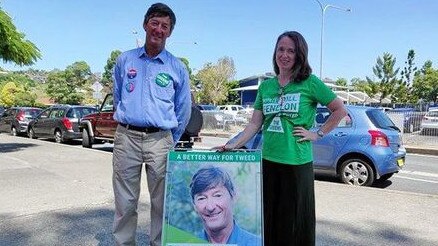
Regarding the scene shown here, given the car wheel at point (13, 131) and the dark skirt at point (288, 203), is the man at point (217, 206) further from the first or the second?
the car wheel at point (13, 131)

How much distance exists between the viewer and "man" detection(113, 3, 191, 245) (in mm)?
3484

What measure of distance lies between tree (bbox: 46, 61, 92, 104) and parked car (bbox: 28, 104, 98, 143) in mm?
49992

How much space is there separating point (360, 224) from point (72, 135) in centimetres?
1426

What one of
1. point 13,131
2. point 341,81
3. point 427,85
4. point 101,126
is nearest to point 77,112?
point 101,126

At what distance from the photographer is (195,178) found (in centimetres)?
327

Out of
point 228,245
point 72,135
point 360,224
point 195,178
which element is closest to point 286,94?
point 195,178

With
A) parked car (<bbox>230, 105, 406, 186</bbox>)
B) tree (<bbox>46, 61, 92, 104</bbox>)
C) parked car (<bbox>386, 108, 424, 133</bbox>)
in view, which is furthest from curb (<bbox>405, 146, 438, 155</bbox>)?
tree (<bbox>46, 61, 92, 104</bbox>)

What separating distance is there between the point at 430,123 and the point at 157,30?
1944cm

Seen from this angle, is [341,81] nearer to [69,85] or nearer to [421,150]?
[69,85]

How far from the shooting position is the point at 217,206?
3.20m

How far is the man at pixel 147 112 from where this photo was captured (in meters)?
3.48

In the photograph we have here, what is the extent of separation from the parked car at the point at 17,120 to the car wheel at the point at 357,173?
60.8ft

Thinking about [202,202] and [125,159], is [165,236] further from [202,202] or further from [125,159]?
[125,159]

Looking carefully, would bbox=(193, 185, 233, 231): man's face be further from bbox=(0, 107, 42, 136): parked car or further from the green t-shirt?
bbox=(0, 107, 42, 136): parked car
